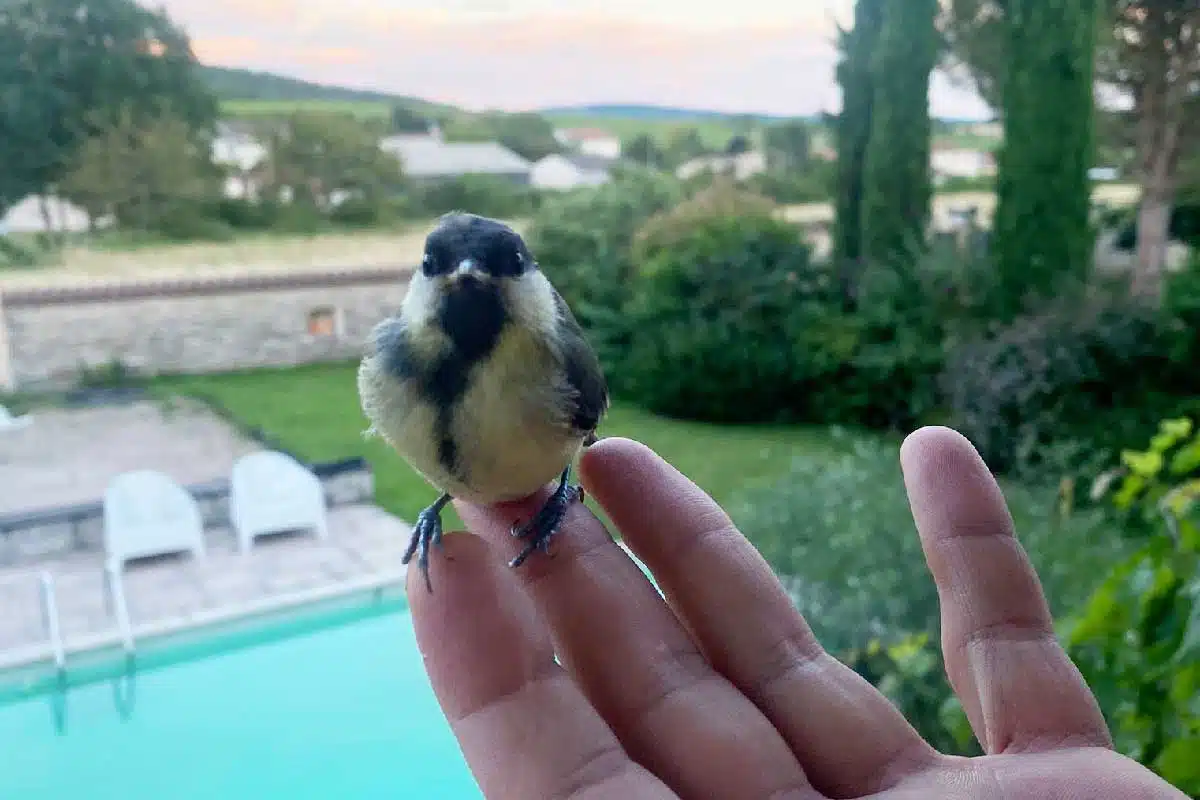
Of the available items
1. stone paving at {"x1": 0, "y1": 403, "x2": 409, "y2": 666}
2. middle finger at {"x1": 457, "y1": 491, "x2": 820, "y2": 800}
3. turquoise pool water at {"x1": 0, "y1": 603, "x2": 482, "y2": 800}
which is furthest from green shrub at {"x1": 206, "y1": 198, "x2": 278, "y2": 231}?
middle finger at {"x1": 457, "y1": 491, "x2": 820, "y2": 800}

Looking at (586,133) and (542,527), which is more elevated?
(586,133)

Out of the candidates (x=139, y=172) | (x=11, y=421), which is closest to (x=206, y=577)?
(x=11, y=421)

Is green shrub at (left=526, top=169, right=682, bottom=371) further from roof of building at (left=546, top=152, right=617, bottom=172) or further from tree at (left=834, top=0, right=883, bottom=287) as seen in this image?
tree at (left=834, top=0, right=883, bottom=287)

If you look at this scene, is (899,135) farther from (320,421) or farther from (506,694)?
(506,694)

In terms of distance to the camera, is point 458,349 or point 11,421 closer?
point 458,349

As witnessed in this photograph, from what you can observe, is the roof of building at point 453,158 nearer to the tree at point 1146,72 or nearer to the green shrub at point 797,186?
the green shrub at point 797,186

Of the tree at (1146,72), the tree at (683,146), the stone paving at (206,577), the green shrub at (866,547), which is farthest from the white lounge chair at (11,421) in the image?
the tree at (1146,72)
